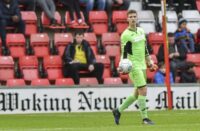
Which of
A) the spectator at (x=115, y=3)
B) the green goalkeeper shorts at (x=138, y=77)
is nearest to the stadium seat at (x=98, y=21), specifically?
the spectator at (x=115, y=3)

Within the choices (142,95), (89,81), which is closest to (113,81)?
(89,81)

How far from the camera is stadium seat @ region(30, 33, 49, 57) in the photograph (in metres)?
21.4

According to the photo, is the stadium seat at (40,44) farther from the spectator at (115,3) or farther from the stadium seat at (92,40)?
the spectator at (115,3)

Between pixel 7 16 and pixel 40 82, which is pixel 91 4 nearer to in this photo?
pixel 7 16

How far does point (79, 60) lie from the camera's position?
20.7 metres

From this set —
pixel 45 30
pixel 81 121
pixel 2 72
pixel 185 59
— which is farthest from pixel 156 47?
pixel 81 121

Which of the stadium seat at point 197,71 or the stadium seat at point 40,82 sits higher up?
the stadium seat at point 40,82

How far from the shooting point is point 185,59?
71.8 feet

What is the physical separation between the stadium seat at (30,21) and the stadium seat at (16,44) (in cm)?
60

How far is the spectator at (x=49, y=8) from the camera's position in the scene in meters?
21.8

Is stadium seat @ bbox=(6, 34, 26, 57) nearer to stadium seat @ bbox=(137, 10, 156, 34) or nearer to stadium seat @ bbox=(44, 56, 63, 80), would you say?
stadium seat @ bbox=(44, 56, 63, 80)

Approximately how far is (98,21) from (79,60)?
2.35 metres

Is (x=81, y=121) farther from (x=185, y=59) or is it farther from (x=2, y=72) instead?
(x=185, y=59)

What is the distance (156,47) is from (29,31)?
3.54m
